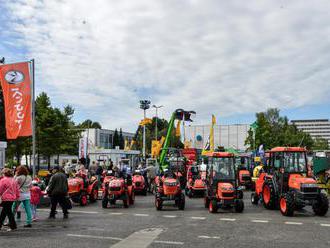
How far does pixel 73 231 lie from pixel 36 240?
1312mm

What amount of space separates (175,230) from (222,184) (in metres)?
4.15

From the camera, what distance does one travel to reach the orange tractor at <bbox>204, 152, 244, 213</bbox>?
14.0 meters

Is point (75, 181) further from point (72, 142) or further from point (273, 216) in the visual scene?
Result: point (72, 142)

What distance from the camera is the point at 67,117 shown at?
1873 inches

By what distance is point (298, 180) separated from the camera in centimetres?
1329

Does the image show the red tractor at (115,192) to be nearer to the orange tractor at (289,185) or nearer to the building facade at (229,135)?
the orange tractor at (289,185)

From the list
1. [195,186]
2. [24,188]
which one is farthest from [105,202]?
[195,186]

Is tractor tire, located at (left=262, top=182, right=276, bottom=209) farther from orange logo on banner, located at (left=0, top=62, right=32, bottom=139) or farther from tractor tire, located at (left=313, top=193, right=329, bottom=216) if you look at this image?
orange logo on banner, located at (left=0, top=62, right=32, bottom=139)

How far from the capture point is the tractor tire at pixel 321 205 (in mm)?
12836

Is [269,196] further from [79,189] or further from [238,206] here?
[79,189]

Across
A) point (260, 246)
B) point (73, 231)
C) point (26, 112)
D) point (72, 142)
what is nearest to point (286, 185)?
point (260, 246)

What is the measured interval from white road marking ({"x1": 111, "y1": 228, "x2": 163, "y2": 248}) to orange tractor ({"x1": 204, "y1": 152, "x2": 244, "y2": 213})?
3.91 metres

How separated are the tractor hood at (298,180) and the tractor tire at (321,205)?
52 centimetres

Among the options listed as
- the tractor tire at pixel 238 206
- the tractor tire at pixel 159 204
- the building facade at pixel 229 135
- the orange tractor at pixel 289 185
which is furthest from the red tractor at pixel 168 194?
the building facade at pixel 229 135
